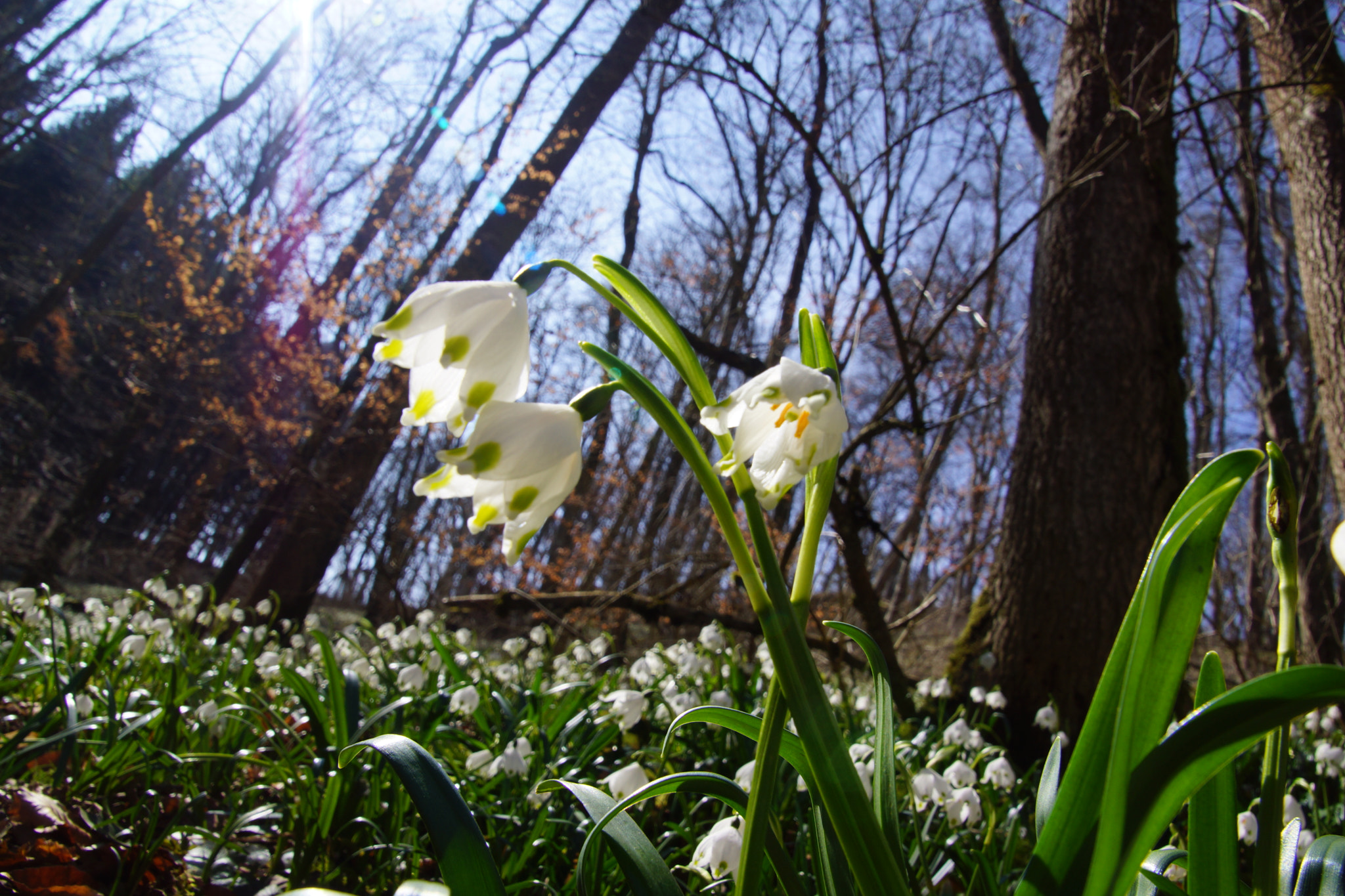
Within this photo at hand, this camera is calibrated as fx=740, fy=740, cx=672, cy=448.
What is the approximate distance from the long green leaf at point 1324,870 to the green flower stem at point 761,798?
650mm

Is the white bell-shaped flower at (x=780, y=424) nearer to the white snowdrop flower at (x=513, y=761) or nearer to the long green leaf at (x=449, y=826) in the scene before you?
the long green leaf at (x=449, y=826)

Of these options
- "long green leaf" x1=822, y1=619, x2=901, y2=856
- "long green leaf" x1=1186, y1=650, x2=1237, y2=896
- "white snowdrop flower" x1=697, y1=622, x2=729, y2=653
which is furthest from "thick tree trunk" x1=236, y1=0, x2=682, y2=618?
"long green leaf" x1=1186, y1=650, x2=1237, y2=896

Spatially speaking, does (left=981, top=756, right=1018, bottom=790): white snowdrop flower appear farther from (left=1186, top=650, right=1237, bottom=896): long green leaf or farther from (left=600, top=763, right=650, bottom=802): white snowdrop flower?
(left=1186, top=650, right=1237, bottom=896): long green leaf

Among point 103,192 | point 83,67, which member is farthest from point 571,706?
point 103,192

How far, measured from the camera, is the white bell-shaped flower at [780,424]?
2.22 ft

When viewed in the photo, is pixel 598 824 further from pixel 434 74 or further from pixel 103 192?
pixel 103 192

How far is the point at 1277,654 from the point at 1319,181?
4508mm

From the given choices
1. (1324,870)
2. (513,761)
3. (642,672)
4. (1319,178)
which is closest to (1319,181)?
(1319,178)

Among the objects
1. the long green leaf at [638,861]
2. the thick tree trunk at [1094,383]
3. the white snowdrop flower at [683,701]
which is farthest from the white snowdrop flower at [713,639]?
the long green leaf at [638,861]

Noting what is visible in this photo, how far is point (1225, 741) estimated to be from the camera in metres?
0.56

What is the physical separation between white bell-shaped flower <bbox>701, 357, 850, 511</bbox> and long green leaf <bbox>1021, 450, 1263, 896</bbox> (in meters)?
0.29

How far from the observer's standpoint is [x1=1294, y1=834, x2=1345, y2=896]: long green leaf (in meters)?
0.82

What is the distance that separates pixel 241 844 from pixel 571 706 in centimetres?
97

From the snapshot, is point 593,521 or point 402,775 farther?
point 593,521
